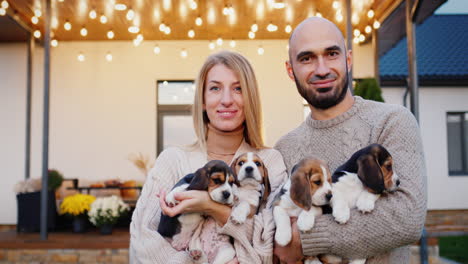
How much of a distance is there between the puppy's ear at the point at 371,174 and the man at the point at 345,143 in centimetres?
9

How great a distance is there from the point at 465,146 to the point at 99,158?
31.6 feet

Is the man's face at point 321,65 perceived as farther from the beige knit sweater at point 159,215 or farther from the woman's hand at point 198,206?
the woman's hand at point 198,206

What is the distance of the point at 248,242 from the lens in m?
1.93

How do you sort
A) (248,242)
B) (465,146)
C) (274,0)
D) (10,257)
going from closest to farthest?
(248,242) → (10,257) → (274,0) → (465,146)

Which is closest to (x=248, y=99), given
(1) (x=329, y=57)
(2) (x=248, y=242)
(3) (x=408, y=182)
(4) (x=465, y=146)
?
(1) (x=329, y=57)

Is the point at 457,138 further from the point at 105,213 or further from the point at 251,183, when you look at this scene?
the point at 251,183

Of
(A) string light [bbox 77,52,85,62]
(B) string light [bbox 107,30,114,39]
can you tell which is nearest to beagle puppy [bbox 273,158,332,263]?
(B) string light [bbox 107,30,114,39]

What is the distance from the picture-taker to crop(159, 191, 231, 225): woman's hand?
195 cm

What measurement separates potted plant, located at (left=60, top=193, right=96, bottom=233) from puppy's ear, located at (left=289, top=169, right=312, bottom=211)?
6.28 m

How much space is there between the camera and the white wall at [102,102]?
9.83 meters

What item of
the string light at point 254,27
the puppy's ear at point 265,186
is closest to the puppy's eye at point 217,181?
the puppy's ear at point 265,186

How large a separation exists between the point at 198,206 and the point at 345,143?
0.86 meters

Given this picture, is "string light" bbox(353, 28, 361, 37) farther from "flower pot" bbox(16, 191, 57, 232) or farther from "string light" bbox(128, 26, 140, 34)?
"flower pot" bbox(16, 191, 57, 232)

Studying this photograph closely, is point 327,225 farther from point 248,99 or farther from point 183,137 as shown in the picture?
point 183,137
